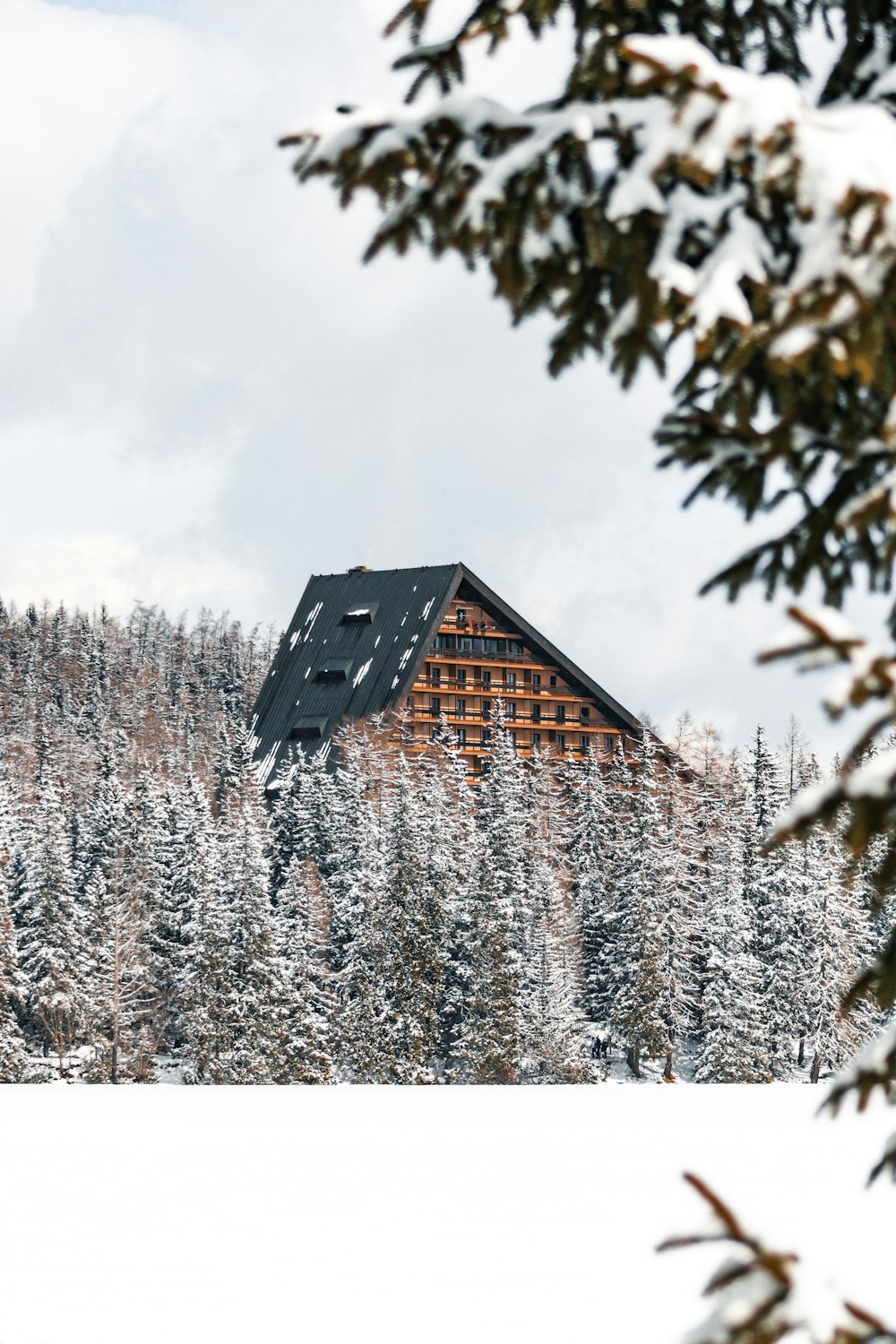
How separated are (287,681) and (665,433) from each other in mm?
59752

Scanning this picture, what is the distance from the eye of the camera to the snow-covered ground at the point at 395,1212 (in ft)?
24.6

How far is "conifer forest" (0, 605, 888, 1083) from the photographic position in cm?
3506

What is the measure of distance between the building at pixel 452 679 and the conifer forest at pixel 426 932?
672 cm

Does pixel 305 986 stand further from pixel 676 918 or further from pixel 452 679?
pixel 452 679

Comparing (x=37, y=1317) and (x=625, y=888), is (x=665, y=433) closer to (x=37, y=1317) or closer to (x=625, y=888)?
(x=37, y=1317)

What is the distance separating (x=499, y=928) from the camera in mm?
35969

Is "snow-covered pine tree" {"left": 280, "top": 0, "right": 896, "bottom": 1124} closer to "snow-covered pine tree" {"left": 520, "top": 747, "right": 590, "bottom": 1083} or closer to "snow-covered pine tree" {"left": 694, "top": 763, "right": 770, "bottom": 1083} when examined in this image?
"snow-covered pine tree" {"left": 520, "top": 747, "right": 590, "bottom": 1083}

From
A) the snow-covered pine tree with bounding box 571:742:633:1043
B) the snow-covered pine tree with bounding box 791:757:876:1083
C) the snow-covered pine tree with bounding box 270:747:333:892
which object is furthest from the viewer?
the snow-covered pine tree with bounding box 270:747:333:892

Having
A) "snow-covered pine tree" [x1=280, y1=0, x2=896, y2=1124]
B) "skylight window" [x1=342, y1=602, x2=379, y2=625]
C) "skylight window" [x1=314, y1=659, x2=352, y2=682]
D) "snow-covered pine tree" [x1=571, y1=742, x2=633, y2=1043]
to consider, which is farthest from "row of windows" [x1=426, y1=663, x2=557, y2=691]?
"snow-covered pine tree" [x1=280, y1=0, x2=896, y2=1124]

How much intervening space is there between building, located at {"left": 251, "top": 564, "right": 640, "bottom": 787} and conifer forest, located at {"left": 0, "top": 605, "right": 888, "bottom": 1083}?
265 inches

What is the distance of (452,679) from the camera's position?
57.2 metres

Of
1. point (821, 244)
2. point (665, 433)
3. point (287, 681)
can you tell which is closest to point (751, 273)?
point (821, 244)

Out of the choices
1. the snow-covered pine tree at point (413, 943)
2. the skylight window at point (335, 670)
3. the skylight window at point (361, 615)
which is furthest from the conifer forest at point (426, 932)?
the skylight window at point (361, 615)

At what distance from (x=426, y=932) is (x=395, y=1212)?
26.2m
